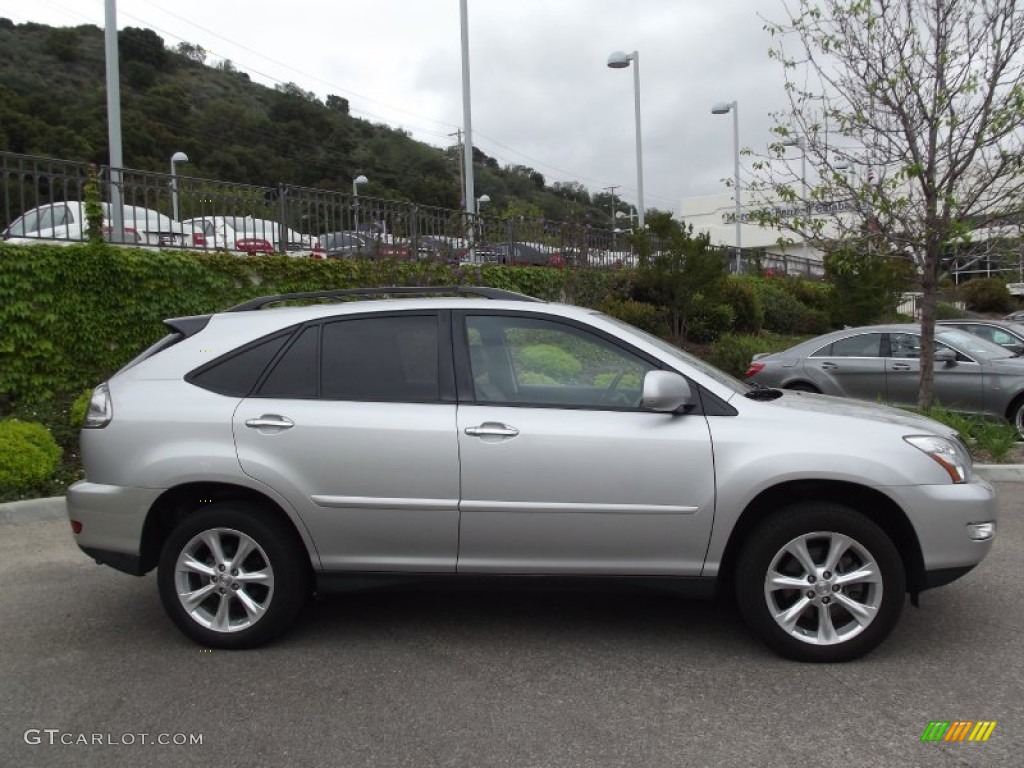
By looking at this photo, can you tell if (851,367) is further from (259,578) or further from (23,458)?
(23,458)

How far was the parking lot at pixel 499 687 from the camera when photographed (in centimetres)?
324

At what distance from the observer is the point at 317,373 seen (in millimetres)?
4289

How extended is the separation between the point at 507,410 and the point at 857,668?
6.55 ft

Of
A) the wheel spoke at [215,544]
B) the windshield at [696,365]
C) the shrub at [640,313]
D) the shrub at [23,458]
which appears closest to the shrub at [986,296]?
the shrub at [640,313]

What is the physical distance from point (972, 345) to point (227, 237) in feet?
30.7

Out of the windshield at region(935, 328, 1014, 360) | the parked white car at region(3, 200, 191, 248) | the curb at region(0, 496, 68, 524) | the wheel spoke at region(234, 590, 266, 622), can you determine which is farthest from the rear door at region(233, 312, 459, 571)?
the windshield at region(935, 328, 1014, 360)

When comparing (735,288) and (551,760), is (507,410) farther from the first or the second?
(735,288)

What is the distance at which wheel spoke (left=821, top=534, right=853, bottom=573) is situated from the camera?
3.90 meters

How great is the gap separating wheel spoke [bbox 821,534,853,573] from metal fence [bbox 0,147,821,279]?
8.74m

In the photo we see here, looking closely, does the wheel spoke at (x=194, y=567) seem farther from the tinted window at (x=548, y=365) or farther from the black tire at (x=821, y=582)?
the black tire at (x=821, y=582)

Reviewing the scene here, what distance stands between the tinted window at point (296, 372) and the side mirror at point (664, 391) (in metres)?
1.63

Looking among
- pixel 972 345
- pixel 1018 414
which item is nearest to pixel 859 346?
pixel 972 345

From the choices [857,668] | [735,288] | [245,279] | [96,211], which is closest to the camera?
[857,668]

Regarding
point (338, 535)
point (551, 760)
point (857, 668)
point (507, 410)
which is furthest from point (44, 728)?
point (857, 668)
